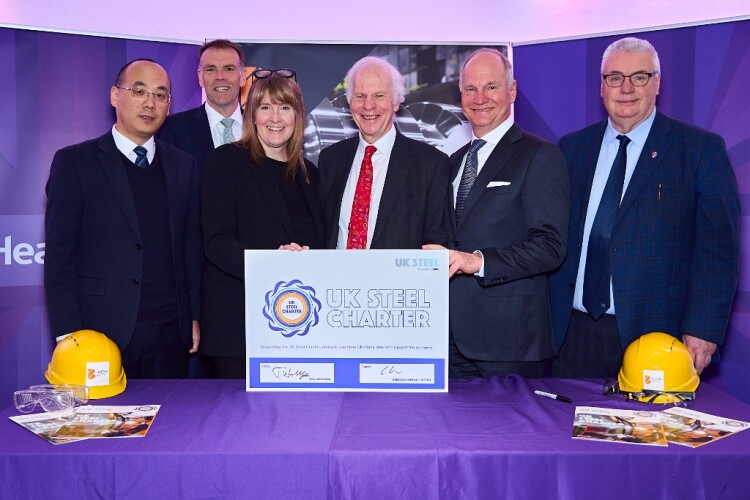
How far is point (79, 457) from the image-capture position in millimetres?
1915

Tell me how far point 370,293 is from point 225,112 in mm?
1960

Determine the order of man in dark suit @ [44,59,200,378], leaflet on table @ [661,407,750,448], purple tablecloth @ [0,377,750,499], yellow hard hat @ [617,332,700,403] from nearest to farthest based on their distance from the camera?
purple tablecloth @ [0,377,750,499]
leaflet on table @ [661,407,750,448]
yellow hard hat @ [617,332,700,403]
man in dark suit @ [44,59,200,378]

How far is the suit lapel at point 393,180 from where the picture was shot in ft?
9.87

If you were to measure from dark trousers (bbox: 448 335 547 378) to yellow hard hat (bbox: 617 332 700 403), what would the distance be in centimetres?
62

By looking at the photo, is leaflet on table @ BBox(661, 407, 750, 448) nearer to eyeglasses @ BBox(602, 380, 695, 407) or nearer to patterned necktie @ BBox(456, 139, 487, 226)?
eyeglasses @ BBox(602, 380, 695, 407)

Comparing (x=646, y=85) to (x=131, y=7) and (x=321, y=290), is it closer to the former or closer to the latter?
(x=321, y=290)

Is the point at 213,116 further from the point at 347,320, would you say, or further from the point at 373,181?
the point at 347,320

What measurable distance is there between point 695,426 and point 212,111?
293 cm

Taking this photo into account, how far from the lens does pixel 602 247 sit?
310 centimetres

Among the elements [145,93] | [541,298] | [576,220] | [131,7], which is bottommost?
[541,298]

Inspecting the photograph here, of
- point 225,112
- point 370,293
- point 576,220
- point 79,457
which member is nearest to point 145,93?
point 225,112

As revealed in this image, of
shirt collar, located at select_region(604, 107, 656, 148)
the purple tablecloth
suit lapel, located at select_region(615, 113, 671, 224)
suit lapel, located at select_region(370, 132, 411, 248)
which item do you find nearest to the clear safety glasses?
the purple tablecloth

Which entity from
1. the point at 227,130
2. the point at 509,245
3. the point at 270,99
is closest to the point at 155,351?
the point at 270,99

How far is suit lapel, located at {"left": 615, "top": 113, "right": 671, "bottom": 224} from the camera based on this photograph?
3086mm
